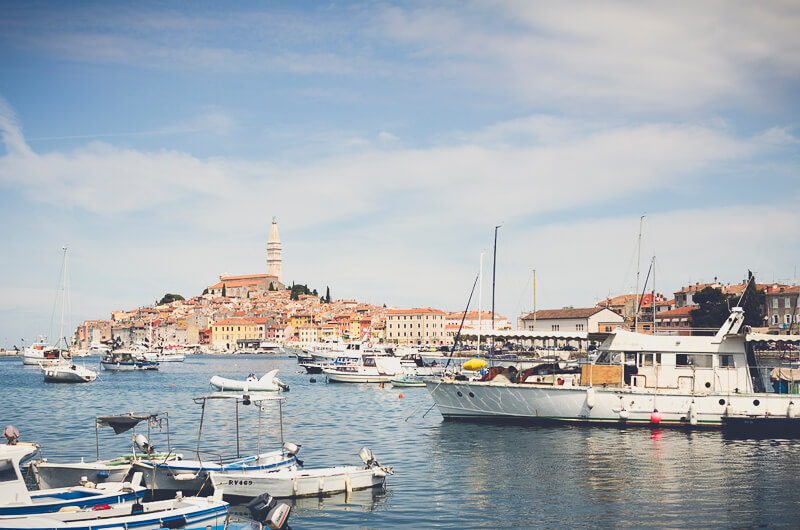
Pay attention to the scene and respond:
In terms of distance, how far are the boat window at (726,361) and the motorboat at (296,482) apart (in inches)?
687

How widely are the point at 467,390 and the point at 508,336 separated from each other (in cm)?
349

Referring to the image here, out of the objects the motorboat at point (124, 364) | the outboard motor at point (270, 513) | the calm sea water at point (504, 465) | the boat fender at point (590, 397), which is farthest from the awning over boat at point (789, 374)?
the motorboat at point (124, 364)

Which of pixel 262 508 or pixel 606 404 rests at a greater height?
pixel 606 404

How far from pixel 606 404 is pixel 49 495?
22.1 m

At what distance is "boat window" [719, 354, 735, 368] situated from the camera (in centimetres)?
3128

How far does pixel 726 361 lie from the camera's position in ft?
103

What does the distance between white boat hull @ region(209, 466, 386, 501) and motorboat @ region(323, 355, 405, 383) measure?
43.3m

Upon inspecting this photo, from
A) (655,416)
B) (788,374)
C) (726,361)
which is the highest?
(726,361)

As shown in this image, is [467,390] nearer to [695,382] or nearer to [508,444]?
[508,444]

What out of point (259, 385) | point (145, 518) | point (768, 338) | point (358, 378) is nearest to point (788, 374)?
point (768, 338)

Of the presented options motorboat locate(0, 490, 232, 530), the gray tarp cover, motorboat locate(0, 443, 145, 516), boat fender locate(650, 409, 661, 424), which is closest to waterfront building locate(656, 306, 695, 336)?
the gray tarp cover

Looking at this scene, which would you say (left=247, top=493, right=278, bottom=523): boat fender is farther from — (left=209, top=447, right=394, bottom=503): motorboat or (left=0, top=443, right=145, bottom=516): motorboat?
(left=209, top=447, right=394, bottom=503): motorboat

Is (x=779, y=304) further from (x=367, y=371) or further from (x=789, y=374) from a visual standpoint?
(x=789, y=374)

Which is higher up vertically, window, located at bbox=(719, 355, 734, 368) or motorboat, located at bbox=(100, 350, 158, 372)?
window, located at bbox=(719, 355, 734, 368)
